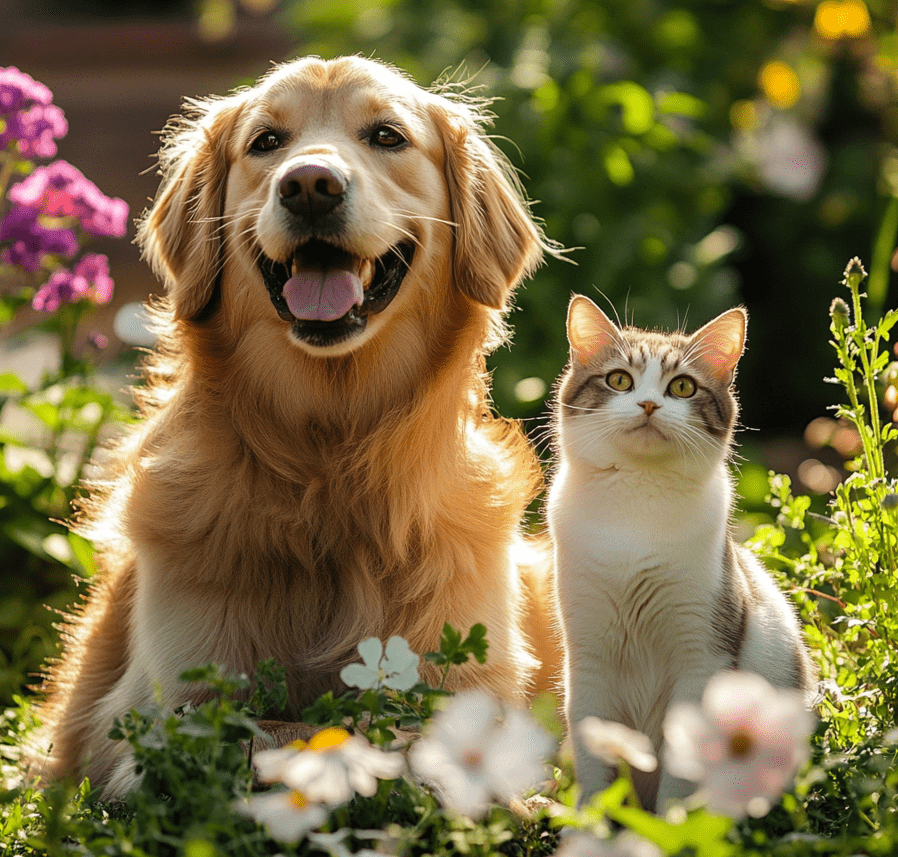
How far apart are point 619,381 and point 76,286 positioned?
2184 mm

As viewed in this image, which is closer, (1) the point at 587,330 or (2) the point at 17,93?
(1) the point at 587,330

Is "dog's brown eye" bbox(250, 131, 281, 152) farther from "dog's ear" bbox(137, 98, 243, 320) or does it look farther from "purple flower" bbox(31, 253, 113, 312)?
"purple flower" bbox(31, 253, 113, 312)

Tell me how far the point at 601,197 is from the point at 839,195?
188 centimetres

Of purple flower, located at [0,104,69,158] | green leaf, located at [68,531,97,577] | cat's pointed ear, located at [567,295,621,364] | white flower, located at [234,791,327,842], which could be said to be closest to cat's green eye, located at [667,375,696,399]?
cat's pointed ear, located at [567,295,621,364]

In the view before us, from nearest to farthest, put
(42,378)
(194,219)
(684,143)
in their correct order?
(194,219), (42,378), (684,143)

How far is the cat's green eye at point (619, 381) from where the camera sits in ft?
6.68

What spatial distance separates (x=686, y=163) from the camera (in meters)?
5.51

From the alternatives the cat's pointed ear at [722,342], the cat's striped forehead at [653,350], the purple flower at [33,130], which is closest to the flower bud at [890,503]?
the cat's pointed ear at [722,342]

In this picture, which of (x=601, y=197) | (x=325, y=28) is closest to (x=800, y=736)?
(x=601, y=197)

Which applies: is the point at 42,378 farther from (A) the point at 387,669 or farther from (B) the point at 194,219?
(A) the point at 387,669

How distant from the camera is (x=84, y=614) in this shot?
3.07 meters

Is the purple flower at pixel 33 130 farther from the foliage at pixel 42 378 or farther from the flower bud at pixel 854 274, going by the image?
the flower bud at pixel 854 274

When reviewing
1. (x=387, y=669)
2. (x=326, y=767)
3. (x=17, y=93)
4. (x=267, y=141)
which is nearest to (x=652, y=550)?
(x=387, y=669)

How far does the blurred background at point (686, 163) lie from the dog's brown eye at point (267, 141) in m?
1.47
